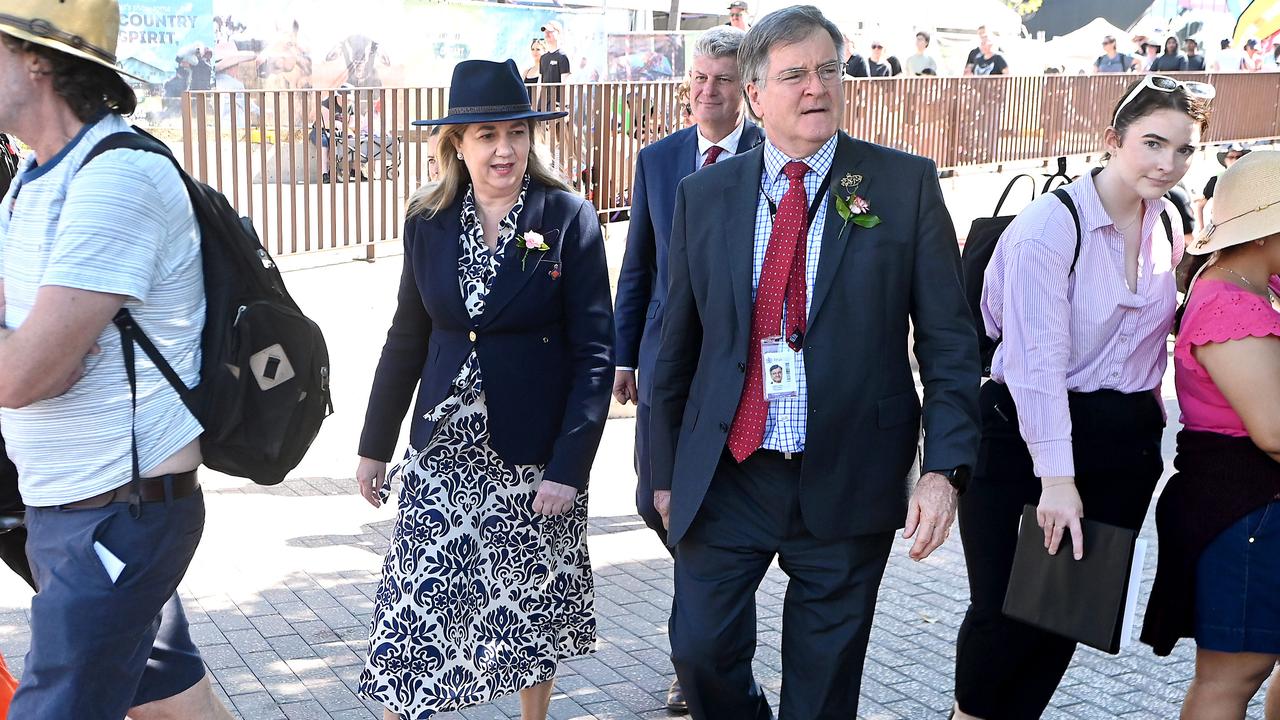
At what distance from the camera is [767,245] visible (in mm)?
3443

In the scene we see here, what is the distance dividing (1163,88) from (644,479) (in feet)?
6.43

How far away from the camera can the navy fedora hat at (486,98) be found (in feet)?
13.4

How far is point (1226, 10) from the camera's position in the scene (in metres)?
44.6

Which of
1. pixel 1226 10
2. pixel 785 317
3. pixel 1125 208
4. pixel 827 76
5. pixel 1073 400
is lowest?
pixel 1073 400

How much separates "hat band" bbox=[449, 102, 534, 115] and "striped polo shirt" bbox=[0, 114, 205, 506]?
1.31 metres

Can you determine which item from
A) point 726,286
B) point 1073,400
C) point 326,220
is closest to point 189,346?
point 726,286

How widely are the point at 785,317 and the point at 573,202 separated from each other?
3.58ft

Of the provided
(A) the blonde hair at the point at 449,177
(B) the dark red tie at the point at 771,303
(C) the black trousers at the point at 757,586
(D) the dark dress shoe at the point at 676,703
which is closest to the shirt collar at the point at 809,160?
(B) the dark red tie at the point at 771,303

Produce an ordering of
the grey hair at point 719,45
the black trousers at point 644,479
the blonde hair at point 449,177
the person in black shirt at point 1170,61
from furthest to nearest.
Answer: the person in black shirt at point 1170,61 < the grey hair at point 719,45 < the black trousers at point 644,479 < the blonde hair at point 449,177

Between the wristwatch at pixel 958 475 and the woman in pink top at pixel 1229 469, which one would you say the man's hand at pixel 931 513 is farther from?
the woman in pink top at pixel 1229 469

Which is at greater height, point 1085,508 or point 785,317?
point 785,317

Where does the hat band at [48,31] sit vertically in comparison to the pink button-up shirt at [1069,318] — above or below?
above

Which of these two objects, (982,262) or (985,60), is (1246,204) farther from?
(985,60)

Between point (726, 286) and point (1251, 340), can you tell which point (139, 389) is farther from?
point (1251, 340)
